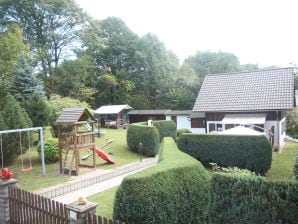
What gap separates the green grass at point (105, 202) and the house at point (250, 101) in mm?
12676

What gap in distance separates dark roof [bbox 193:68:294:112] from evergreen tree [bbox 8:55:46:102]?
13.4 meters

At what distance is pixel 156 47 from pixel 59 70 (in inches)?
636

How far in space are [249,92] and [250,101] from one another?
129 cm

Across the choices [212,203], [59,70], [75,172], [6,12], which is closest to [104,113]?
[59,70]

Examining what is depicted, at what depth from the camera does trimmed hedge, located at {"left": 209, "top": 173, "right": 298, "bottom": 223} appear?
16.9 feet

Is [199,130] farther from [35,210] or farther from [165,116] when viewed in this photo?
[35,210]

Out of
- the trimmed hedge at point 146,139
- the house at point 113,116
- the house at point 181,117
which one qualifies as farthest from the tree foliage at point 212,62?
the trimmed hedge at point 146,139

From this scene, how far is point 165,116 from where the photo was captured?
116 ft

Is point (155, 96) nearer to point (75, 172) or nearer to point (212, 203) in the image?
point (75, 172)

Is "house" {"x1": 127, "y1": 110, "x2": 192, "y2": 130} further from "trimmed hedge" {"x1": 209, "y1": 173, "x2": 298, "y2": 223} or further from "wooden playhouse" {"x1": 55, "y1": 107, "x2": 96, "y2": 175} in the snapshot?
"trimmed hedge" {"x1": 209, "y1": 173, "x2": 298, "y2": 223}

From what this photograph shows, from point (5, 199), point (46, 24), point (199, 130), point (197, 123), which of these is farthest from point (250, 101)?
point (46, 24)

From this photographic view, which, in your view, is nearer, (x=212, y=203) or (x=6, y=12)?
(x=212, y=203)

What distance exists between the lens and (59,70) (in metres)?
34.2

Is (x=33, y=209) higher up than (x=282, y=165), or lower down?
higher up
